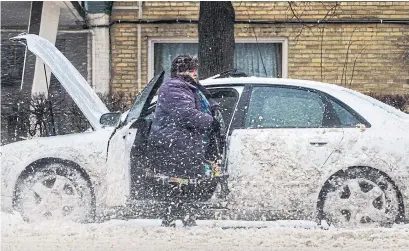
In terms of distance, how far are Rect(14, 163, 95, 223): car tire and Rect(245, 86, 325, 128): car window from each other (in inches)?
61.2

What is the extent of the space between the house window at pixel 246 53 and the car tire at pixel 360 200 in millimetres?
7256

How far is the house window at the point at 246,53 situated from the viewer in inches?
567

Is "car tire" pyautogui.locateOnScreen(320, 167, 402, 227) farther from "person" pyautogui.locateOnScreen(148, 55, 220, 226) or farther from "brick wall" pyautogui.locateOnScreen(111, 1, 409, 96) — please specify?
"brick wall" pyautogui.locateOnScreen(111, 1, 409, 96)

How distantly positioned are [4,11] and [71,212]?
742 centimetres

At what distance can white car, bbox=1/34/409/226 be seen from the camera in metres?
7.20

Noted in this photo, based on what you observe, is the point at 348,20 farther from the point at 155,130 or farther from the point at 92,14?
the point at 155,130

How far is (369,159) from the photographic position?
23.7 ft

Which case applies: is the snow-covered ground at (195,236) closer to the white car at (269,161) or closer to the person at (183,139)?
the white car at (269,161)

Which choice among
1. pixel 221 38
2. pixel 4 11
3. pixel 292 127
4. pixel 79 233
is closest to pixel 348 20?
pixel 221 38

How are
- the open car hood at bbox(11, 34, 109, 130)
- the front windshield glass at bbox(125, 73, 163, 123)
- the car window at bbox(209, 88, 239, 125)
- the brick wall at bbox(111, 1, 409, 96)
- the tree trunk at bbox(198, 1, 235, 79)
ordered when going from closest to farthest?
1. the front windshield glass at bbox(125, 73, 163, 123)
2. the car window at bbox(209, 88, 239, 125)
3. the open car hood at bbox(11, 34, 109, 130)
4. the tree trunk at bbox(198, 1, 235, 79)
5. the brick wall at bbox(111, 1, 409, 96)

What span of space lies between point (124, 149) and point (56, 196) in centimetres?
77

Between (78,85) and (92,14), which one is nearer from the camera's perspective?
(78,85)

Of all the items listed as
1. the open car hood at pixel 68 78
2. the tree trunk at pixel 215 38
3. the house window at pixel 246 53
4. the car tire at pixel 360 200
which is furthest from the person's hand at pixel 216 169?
the house window at pixel 246 53

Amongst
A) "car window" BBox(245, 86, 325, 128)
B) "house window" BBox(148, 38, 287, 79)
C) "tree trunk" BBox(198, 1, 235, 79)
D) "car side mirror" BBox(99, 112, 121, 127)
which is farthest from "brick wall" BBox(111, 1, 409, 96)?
"car window" BBox(245, 86, 325, 128)
